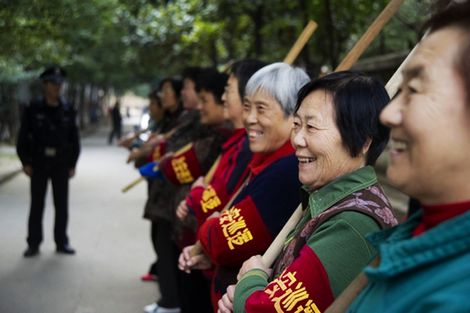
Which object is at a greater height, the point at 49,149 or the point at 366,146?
the point at 366,146

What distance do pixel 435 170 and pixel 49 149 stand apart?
5.65 metres

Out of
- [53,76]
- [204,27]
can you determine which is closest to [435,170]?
[53,76]

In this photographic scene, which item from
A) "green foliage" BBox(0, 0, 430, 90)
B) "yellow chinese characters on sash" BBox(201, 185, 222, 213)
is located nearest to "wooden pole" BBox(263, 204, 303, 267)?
"yellow chinese characters on sash" BBox(201, 185, 222, 213)

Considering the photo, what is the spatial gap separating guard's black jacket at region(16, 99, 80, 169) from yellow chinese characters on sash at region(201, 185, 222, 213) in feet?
11.7

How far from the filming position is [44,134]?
245 inches

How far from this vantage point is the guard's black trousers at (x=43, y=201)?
20.8 feet

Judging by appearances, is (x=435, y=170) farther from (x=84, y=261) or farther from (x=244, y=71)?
(x=84, y=261)

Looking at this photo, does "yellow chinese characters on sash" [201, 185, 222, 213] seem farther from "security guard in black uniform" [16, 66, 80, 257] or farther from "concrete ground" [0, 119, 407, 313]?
"security guard in black uniform" [16, 66, 80, 257]

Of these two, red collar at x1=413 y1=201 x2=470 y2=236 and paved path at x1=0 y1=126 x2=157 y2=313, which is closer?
red collar at x1=413 y1=201 x2=470 y2=236

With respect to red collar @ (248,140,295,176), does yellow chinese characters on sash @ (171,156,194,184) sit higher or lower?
lower

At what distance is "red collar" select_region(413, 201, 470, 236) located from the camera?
1.08 meters

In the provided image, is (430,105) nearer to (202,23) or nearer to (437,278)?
(437,278)

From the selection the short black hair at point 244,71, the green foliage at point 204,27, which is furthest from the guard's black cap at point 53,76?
A: the short black hair at point 244,71

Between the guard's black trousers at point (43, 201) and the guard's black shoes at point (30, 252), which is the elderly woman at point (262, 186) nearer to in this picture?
Answer: the guard's black trousers at point (43, 201)
